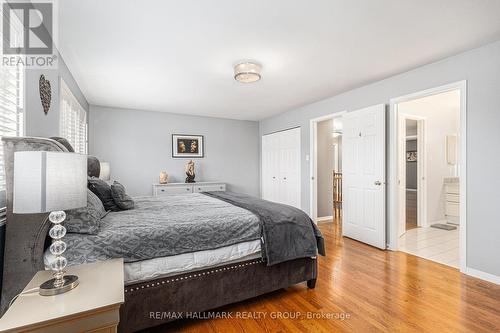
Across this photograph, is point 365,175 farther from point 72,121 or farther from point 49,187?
point 72,121

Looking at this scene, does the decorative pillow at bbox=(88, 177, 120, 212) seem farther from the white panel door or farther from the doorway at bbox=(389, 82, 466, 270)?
the doorway at bbox=(389, 82, 466, 270)

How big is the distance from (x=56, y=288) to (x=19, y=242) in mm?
480

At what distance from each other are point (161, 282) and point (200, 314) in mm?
495

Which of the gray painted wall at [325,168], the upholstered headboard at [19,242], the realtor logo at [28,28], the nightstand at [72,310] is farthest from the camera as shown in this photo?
the gray painted wall at [325,168]

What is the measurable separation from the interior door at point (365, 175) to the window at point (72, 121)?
155 inches

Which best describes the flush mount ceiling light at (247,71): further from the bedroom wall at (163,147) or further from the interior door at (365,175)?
the bedroom wall at (163,147)

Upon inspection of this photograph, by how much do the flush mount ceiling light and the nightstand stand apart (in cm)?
240

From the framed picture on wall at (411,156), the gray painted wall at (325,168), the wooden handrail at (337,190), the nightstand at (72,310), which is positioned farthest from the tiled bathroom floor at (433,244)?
the nightstand at (72,310)

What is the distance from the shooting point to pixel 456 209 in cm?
459

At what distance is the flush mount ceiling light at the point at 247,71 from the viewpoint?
280 cm

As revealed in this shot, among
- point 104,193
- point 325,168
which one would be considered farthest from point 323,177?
point 104,193

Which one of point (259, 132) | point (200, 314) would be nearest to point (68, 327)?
point (200, 314)

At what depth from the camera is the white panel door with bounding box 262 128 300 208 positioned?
5.23 metres

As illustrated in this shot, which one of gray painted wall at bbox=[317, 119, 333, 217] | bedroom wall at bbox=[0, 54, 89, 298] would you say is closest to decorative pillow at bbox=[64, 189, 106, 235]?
bedroom wall at bbox=[0, 54, 89, 298]
